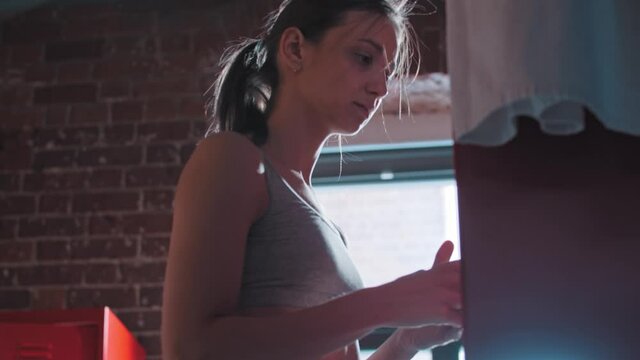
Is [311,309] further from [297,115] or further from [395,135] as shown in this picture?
[395,135]

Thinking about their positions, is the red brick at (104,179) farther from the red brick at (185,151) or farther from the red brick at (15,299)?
the red brick at (15,299)

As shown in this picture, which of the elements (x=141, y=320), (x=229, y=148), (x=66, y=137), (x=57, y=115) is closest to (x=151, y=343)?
(x=141, y=320)

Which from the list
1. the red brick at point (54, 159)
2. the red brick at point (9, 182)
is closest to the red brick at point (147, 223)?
the red brick at point (54, 159)

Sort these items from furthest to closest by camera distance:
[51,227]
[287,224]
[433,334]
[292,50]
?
1. [51,227]
2. [292,50]
3. [433,334]
4. [287,224]

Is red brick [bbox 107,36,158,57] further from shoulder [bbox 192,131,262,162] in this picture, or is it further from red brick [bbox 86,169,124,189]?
shoulder [bbox 192,131,262,162]

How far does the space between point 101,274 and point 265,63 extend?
1.99m

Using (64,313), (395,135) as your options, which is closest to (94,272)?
(64,313)

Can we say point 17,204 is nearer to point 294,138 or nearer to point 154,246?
point 154,246

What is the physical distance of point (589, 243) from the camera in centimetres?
85

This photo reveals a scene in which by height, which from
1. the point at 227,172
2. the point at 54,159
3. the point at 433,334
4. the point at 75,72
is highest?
the point at 75,72

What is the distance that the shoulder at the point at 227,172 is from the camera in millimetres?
1125

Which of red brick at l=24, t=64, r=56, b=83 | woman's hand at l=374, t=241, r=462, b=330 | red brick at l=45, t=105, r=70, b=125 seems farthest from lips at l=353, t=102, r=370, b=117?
red brick at l=24, t=64, r=56, b=83

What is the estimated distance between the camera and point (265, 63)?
4.83 feet

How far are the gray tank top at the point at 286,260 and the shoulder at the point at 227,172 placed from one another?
0.03 meters
